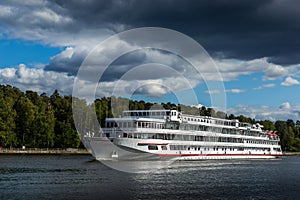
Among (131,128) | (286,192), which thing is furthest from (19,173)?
(286,192)

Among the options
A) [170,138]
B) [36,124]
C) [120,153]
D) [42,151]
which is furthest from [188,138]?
[36,124]

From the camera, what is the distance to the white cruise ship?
80.3 m

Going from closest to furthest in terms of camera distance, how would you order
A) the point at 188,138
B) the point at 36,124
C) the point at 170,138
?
the point at 170,138, the point at 188,138, the point at 36,124

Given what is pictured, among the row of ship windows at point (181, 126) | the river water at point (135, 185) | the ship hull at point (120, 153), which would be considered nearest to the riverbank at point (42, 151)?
the row of ship windows at point (181, 126)

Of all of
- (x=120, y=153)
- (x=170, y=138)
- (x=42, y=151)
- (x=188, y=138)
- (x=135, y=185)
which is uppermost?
(x=188, y=138)

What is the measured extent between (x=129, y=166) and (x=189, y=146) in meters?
27.6

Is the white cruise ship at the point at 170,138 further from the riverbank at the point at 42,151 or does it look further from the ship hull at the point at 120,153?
the riverbank at the point at 42,151

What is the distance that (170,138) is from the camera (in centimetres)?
9088

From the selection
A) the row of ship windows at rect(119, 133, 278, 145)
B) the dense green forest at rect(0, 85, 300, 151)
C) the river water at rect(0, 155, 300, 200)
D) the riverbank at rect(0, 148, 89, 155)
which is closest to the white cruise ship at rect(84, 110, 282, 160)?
the row of ship windows at rect(119, 133, 278, 145)

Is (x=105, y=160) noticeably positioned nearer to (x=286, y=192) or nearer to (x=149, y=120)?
(x=149, y=120)

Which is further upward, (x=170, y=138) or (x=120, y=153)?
(x=170, y=138)

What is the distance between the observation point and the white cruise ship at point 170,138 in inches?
3162

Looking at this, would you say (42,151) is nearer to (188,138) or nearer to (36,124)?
(36,124)

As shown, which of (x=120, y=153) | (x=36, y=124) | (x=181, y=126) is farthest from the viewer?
(x=36, y=124)
